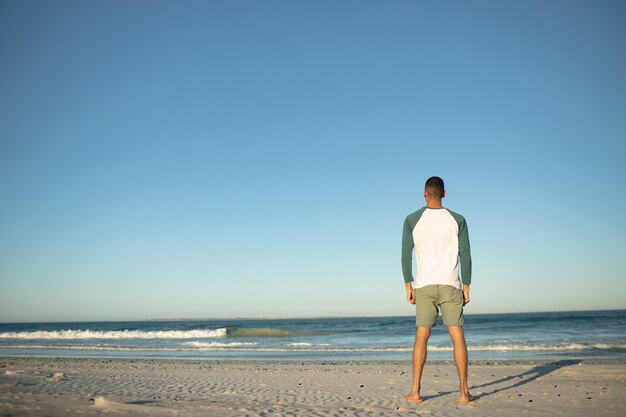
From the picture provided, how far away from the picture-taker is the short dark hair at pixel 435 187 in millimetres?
4977

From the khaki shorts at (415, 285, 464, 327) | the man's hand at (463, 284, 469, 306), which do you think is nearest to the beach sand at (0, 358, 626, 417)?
the khaki shorts at (415, 285, 464, 327)

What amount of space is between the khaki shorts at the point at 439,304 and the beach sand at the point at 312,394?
0.89 m

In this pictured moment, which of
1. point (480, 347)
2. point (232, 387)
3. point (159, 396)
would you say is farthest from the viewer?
point (480, 347)

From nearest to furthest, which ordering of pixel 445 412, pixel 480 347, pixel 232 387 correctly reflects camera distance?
1. pixel 445 412
2. pixel 232 387
3. pixel 480 347

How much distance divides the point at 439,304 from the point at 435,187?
125 cm

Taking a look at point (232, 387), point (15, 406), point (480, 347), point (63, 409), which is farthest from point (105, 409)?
point (480, 347)

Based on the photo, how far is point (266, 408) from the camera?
4.95 m

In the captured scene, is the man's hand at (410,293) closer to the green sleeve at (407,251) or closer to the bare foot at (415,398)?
the green sleeve at (407,251)

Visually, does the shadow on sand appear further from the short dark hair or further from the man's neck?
the short dark hair

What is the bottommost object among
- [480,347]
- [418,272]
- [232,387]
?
[480,347]

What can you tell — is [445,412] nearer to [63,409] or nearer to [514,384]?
[514,384]

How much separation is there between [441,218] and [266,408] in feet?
9.14

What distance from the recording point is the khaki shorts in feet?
15.4

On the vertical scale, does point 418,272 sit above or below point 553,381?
above
